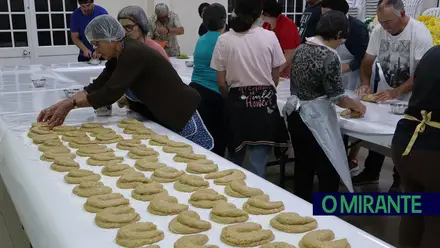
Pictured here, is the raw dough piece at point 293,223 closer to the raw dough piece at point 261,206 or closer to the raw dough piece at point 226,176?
the raw dough piece at point 261,206

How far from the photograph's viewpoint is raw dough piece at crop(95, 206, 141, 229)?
123 cm

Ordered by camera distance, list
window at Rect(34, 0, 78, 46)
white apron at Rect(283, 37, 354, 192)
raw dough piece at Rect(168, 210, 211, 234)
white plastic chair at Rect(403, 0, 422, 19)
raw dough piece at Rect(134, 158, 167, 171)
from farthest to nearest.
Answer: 1. white plastic chair at Rect(403, 0, 422, 19)
2. window at Rect(34, 0, 78, 46)
3. white apron at Rect(283, 37, 354, 192)
4. raw dough piece at Rect(134, 158, 167, 171)
5. raw dough piece at Rect(168, 210, 211, 234)

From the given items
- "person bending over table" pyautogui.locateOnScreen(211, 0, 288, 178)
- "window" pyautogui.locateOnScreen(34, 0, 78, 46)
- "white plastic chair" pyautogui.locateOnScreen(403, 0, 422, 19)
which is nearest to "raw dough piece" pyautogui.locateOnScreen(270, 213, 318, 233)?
"person bending over table" pyautogui.locateOnScreen(211, 0, 288, 178)

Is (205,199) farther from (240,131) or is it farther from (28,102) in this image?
Result: (28,102)

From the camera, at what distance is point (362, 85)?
3006 mm

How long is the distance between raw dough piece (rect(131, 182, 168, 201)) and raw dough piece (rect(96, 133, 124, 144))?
57cm

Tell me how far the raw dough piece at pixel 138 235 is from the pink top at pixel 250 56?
1443 mm

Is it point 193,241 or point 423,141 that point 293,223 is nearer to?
point 193,241

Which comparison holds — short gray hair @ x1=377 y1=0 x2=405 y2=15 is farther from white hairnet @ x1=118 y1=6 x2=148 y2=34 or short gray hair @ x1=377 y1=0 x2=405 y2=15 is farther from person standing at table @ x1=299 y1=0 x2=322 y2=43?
white hairnet @ x1=118 y1=6 x2=148 y2=34

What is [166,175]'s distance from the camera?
5.11 ft

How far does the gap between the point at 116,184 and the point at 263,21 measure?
6.51 feet

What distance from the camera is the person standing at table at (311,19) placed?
338 cm

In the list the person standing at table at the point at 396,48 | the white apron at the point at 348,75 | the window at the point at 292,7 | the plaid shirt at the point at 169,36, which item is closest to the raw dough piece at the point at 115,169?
the person standing at table at the point at 396,48

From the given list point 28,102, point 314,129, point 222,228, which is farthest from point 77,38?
point 222,228
